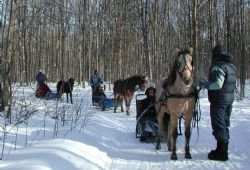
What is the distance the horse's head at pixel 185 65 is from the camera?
22.9ft

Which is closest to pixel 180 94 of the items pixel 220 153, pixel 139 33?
pixel 220 153

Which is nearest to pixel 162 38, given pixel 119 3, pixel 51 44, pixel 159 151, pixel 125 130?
pixel 119 3

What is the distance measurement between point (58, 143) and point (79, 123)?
3267 millimetres

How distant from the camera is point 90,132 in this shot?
394 inches

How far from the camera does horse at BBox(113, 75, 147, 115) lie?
15441 mm

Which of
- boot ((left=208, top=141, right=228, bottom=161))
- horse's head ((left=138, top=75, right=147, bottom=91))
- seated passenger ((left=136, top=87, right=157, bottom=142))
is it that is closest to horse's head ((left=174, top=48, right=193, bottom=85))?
boot ((left=208, top=141, right=228, bottom=161))

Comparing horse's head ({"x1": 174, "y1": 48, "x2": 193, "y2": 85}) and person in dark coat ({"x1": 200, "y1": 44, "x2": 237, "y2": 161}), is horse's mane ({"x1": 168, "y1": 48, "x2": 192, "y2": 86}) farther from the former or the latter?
person in dark coat ({"x1": 200, "y1": 44, "x2": 237, "y2": 161})

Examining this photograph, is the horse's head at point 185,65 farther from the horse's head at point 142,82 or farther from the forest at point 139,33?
the horse's head at point 142,82

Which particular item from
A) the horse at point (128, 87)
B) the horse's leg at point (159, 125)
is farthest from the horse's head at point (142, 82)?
the horse's leg at point (159, 125)

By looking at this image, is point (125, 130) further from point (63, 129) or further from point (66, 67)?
point (66, 67)

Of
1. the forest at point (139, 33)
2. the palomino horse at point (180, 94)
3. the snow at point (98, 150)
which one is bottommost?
the snow at point (98, 150)

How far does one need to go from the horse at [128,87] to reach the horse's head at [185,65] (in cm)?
799

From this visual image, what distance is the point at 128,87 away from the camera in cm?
1634

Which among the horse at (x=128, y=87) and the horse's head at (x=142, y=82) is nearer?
the horse's head at (x=142, y=82)
